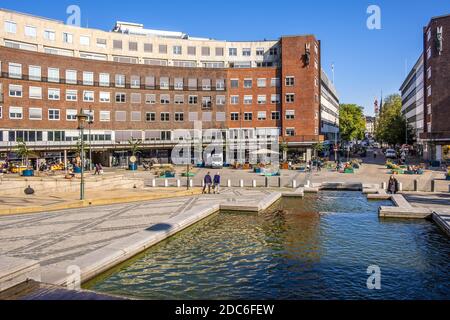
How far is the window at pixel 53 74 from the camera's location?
190 feet

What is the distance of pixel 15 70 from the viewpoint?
54281 millimetres

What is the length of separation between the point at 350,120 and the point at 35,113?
10063 cm

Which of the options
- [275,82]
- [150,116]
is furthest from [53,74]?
[275,82]

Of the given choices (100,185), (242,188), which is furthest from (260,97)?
(100,185)

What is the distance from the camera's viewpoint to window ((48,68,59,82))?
5781 centimetres

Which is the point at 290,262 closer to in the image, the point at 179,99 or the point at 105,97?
the point at 105,97

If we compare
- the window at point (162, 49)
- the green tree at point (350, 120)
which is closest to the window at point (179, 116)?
the window at point (162, 49)

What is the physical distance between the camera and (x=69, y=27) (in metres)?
62.8

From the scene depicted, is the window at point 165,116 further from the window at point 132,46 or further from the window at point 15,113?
the window at point 15,113

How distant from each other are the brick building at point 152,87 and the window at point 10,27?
134 millimetres

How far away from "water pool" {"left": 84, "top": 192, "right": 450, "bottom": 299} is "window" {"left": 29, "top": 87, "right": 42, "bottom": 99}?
4486cm

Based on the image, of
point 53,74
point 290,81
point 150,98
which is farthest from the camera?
point 290,81

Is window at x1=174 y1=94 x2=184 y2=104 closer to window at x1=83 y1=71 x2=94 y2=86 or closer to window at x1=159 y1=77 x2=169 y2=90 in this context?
window at x1=159 y1=77 x2=169 y2=90
